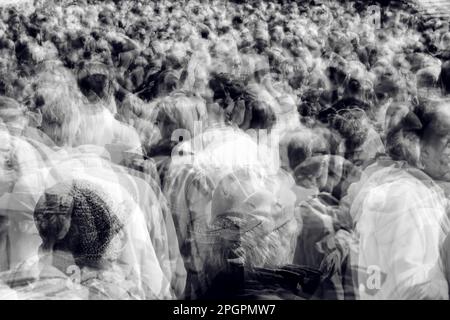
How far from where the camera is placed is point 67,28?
5117mm

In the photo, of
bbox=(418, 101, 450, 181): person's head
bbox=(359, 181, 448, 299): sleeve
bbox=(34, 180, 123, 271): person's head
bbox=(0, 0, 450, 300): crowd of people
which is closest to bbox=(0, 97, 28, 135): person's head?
bbox=(0, 0, 450, 300): crowd of people

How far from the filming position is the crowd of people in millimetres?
2361

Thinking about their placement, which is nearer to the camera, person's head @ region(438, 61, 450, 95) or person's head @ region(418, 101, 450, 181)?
person's head @ region(418, 101, 450, 181)

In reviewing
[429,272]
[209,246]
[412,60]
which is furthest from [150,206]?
[412,60]

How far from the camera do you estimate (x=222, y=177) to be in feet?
9.62

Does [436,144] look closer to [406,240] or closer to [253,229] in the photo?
[406,240]

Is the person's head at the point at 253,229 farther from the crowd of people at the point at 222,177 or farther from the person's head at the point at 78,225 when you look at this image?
the person's head at the point at 78,225

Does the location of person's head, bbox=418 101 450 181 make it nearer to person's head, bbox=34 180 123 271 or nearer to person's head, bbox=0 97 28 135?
person's head, bbox=34 180 123 271

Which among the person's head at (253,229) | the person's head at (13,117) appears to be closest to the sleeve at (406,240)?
the person's head at (253,229)

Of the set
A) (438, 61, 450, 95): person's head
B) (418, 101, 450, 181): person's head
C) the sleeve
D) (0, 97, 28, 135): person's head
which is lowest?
the sleeve

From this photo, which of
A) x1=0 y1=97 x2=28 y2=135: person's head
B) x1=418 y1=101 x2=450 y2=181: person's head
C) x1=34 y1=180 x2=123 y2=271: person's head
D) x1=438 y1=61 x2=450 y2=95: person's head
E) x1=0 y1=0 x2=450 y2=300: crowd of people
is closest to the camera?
x1=34 y1=180 x2=123 y2=271: person's head

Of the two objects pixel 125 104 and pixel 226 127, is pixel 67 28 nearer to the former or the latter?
pixel 125 104

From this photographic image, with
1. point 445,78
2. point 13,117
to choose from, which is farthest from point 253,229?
point 445,78

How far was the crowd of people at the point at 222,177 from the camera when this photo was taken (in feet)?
7.75
